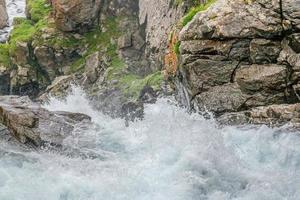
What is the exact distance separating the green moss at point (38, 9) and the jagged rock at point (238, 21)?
27.3 metres

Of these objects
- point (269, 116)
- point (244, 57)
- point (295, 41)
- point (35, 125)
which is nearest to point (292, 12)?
point (295, 41)

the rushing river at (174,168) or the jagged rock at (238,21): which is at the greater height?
the jagged rock at (238,21)

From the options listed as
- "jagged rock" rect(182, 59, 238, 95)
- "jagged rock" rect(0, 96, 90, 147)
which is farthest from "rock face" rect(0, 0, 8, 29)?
"jagged rock" rect(182, 59, 238, 95)

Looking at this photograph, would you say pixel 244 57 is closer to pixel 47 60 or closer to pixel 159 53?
pixel 159 53

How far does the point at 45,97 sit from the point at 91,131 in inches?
622

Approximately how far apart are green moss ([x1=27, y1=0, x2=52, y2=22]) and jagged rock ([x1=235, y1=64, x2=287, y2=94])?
28.8m

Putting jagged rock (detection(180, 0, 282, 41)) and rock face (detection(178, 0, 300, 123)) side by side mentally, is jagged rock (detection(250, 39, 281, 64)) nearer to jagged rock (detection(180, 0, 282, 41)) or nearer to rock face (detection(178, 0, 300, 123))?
rock face (detection(178, 0, 300, 123))

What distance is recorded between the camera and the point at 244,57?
1709 cm

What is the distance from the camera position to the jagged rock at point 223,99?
17.0 m

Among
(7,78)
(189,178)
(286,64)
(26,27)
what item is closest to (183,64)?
(286,64)

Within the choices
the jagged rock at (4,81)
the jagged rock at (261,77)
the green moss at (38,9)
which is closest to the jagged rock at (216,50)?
the jagged rock at (261,77)

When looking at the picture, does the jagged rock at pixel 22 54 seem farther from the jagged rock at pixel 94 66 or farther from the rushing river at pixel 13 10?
the rushing river at pixel 13 10

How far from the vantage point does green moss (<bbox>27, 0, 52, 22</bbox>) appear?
140 feet

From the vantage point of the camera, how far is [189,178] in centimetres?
1238
